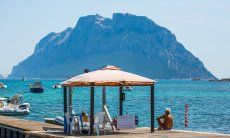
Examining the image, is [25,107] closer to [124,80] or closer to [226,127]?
[226,127]

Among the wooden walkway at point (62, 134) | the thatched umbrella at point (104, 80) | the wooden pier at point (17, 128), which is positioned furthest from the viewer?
the wooden pier at point (17, 128)

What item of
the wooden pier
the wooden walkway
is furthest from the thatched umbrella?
the wooden pier

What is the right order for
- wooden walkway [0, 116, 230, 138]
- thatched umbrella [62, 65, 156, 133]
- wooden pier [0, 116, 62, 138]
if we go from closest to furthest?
1. wooden walkway [0, 116, 230, 138]
2. thatched umbrella [62, 65, 156, 133]
3. wooden pier [0, 116, 62, 138]

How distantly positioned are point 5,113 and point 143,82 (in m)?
34.6

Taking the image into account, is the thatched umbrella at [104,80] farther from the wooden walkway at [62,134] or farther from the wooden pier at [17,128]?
the wooden pier at [17,128]

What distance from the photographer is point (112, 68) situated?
73.2 feet

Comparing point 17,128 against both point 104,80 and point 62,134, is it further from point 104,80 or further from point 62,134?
point 104,80

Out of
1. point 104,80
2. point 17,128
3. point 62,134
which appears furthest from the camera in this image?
point 17,128

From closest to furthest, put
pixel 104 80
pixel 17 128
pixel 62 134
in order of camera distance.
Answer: pixel 62 134 < pixel 104 80 < pixel 17 128

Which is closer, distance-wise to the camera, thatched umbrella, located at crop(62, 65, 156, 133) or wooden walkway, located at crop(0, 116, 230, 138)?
wooden walkway, located at crop(0, 116, 230, 138)

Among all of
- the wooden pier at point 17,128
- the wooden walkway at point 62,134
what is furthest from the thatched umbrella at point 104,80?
the wooden pier at point 17,128

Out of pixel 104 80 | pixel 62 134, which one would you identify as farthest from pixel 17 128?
pixel 104 80

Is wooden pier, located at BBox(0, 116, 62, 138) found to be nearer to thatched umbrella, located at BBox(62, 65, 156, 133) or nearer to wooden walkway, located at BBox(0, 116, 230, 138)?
wooden walkway, located at BBox(0, 116, 230, 138)

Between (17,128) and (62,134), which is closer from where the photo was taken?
(62,134)
